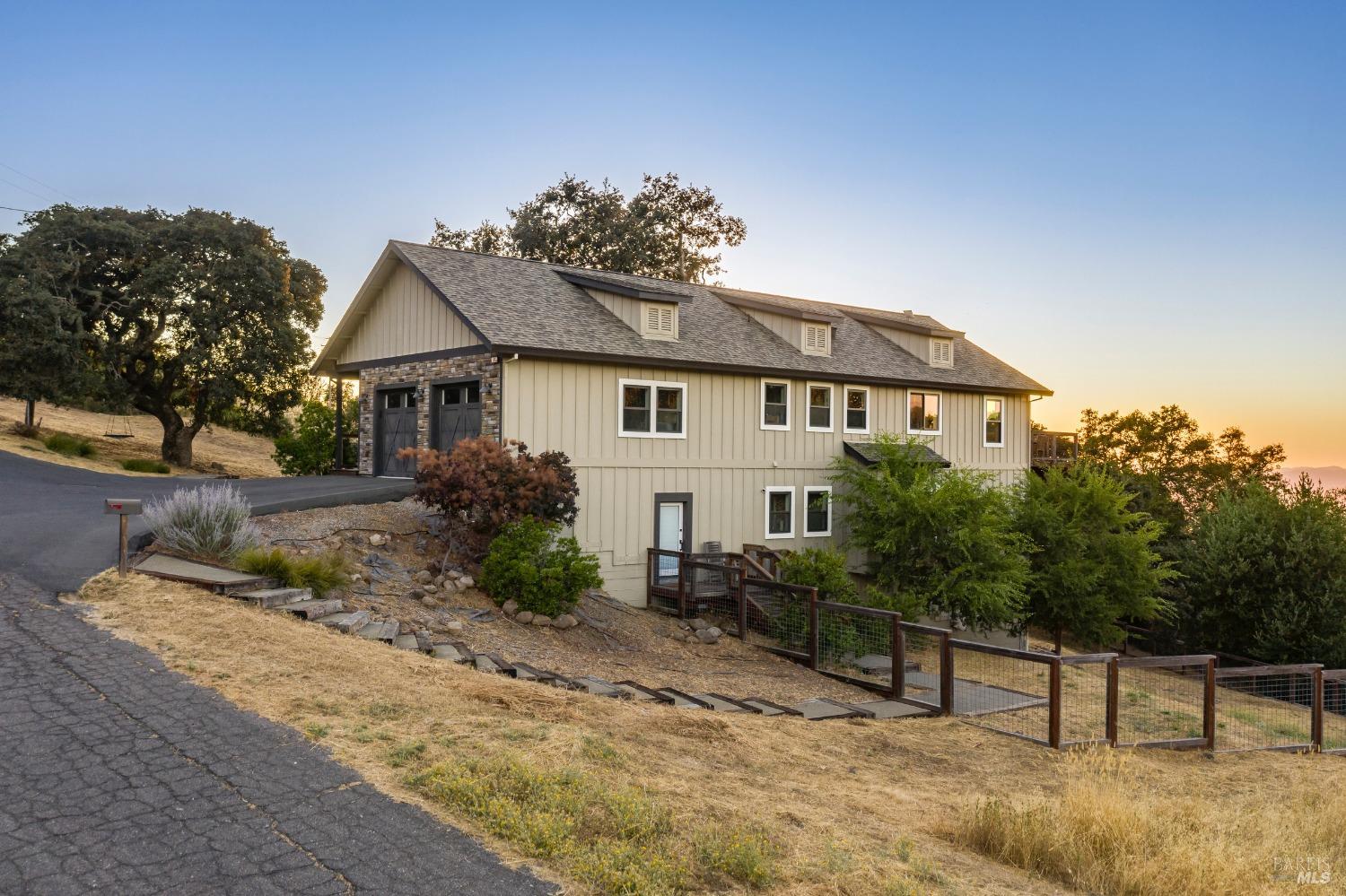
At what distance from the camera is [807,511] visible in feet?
72.2

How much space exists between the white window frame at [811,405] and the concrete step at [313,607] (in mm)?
13604

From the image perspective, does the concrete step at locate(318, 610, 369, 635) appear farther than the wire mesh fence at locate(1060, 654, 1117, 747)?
No

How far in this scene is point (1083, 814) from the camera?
612 centimetres

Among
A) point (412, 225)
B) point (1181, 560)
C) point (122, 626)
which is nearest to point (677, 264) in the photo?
point (412, 225)

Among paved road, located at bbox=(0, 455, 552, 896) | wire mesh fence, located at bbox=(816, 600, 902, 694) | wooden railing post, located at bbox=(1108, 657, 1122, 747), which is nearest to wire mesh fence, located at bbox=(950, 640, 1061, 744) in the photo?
wooden railing post, located at bbox=(1108, 657, 1122, 747)

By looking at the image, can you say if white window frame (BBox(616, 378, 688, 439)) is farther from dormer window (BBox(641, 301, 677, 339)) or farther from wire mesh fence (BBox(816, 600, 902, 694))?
wire mesh fence (BBox(816, 600, 902, 694))

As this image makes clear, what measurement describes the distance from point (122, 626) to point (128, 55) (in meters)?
15.5

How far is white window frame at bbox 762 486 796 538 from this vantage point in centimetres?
2125

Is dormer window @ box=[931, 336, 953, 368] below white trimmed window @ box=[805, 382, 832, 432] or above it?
above

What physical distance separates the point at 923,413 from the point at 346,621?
18.3m

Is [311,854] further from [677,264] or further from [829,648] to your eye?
[677,264]

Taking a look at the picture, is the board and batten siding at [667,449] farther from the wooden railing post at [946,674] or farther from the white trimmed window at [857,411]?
the wooden railing post at [946,674]

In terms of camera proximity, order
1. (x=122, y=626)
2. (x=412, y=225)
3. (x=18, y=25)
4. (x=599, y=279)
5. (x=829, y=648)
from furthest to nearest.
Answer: (x=412, y=225), (x=599, y=279), (x=18, y=25), (x=829, y=648), (x=122, y=626)

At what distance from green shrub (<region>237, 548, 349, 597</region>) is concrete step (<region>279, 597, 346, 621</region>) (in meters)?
0.40
